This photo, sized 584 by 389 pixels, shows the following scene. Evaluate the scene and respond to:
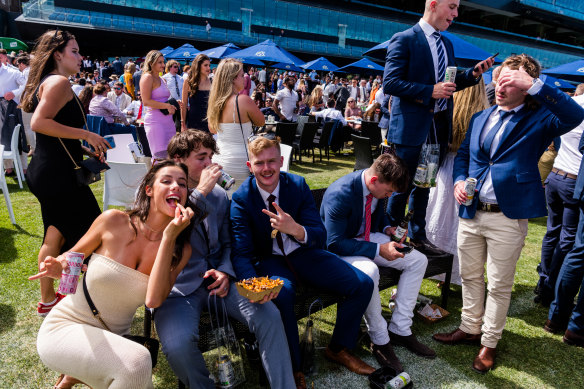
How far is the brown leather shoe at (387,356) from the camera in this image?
2.85m

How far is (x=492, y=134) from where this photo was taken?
290 cm

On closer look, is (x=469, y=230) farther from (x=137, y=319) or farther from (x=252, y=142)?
(x=137, y=319)

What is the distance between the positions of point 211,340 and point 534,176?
7.91 ft

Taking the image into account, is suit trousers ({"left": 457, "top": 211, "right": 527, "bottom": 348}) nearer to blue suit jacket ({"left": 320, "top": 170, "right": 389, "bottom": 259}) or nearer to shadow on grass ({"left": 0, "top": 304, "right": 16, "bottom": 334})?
blue suit jacket ({"left": 320, "top": 170, "right": 389, "bottom": 259})

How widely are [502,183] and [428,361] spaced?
1.41 meters

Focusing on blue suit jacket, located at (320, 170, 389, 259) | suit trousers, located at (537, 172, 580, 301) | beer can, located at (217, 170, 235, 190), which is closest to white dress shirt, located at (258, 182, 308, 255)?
beer can, located at (217, 170, 235, 190)

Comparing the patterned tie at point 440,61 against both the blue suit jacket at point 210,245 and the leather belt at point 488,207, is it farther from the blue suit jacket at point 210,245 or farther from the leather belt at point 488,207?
the blue suit jacket at point 210,245

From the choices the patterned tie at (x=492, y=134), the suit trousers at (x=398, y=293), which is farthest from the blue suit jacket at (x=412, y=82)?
the suit trousers at (x=398, y=293)

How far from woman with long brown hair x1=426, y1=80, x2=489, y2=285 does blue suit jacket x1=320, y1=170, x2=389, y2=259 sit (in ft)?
4.29

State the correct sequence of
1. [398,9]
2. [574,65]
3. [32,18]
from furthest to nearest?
[398,9] → [32,18] → [574,65]

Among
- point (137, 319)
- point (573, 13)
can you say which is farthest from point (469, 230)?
point (573, 13)

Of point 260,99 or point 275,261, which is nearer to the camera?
point 275,261

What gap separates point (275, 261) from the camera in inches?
114

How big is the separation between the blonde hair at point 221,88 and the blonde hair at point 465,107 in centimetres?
219
